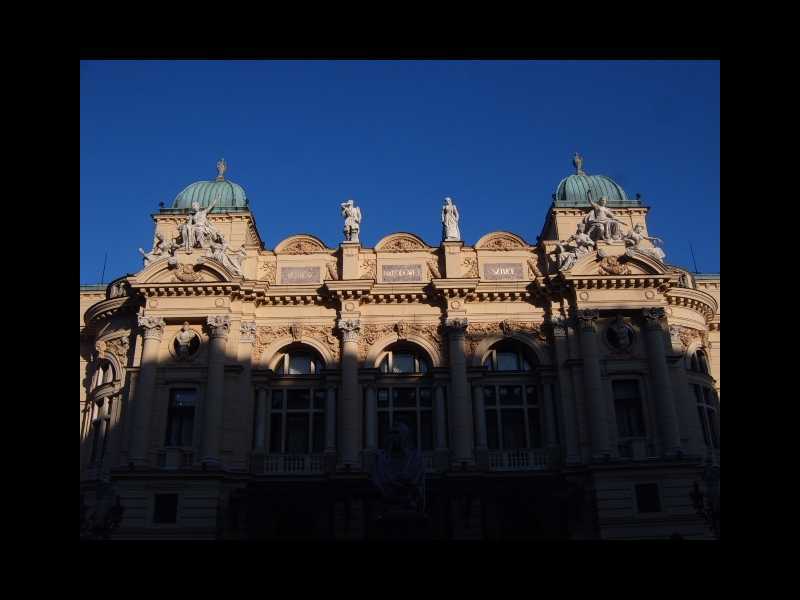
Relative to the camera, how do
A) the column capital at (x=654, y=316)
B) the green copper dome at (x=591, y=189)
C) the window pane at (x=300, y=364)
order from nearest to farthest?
→ the column capital at (x=654, y=316), the window pane at (x=300, y=364), the green copper dome at (x=591, y=189)

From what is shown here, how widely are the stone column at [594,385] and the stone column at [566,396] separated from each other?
0.68m

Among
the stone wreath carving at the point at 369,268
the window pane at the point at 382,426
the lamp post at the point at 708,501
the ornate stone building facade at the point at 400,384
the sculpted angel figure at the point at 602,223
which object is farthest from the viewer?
the stone wreath carving at the point at 369,268

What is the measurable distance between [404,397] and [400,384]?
56 centimetres

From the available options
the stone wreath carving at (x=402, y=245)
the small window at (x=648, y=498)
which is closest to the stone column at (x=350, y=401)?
the stone wreath carving at (x=402, y=245)

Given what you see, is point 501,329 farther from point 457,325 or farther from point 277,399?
point 277,399

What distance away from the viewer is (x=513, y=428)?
28.2m

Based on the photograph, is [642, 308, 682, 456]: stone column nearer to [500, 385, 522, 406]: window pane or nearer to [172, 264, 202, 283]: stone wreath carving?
[500, 385, 522, 406]: window pane

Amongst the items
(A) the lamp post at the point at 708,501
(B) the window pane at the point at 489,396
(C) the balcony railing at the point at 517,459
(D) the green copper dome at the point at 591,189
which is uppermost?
(D) the green copper dome at the point at 591,189

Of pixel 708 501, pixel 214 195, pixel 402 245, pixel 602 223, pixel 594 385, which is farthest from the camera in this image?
pixel 214 195

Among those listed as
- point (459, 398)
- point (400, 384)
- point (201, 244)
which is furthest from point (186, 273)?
point (459, 398)

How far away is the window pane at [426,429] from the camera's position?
2773 centimetres

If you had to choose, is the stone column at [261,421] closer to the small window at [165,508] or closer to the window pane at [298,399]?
the window pane at [298,399]

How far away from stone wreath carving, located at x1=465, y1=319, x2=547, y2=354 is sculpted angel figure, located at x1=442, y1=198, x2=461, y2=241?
14.0ft
